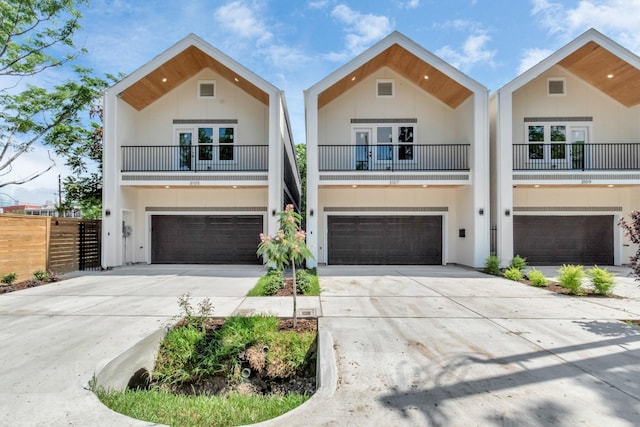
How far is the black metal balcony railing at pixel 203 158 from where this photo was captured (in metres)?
13.0

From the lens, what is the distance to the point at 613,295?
7.80 meters

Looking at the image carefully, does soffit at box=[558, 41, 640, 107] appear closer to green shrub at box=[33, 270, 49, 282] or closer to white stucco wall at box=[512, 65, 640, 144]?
white stucco wall at box=[512, 65, 640, 144]

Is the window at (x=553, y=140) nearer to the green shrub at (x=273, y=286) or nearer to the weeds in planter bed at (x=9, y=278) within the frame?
the green shrub at (x=273, y=286)

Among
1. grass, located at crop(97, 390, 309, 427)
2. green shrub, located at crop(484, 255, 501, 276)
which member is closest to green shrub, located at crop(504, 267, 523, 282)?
green shrub, located at crop(484, 255, 501, 276)

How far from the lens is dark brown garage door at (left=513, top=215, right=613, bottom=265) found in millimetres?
13266

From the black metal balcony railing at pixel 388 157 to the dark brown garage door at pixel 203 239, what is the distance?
13.2 feet

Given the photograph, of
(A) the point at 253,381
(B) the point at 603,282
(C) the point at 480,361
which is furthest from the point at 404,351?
(B) the point at 603,282

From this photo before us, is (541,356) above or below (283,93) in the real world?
below

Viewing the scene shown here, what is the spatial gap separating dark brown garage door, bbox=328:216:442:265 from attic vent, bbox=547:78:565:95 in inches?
285

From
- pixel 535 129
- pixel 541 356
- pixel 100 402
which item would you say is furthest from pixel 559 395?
pixel 535 129

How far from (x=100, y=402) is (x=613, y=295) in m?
10.3

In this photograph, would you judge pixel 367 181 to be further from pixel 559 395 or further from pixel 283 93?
pixel 559 395

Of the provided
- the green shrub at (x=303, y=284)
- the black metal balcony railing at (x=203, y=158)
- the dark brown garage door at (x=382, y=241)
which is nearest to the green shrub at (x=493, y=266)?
the dark brown garage door at (x=382, y=241)

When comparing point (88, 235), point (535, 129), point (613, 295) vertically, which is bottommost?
point (613, 295)
